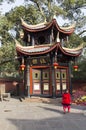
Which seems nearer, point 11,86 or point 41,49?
point 41,49

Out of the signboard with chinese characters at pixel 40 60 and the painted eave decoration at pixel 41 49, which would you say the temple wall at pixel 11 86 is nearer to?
the signboard with chinese characters at pixel 40 60

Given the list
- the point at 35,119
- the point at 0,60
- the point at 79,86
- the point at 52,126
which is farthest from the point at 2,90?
the point at 52,126

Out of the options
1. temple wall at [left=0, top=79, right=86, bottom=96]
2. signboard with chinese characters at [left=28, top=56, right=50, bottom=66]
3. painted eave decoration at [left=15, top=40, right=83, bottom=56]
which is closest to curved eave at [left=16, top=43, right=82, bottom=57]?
painted eave decoration at [left=15, top=40, right=83, bottom=56]

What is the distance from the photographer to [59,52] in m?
23.2

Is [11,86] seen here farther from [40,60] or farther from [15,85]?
[40,60]

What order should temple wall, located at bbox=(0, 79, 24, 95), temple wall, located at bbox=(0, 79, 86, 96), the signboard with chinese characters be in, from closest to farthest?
the signboard with chinese characters → temple wall, located at bbox=(0, 79, 24, 95) → temple wall, located at bbox=(0, 79, 86, 96)

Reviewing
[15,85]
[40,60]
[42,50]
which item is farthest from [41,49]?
[15,85]

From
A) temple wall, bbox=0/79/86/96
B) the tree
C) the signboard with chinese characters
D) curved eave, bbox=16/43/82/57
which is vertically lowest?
temple wall, bbox=0/79/86/96

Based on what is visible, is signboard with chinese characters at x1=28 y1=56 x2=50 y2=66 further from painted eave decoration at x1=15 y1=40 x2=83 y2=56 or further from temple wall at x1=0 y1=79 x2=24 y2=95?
temple wall at x1=0 y1=79 x2=24 y2=95

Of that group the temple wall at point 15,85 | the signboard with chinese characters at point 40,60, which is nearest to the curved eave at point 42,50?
the signboard with chinese characters at point 40,60

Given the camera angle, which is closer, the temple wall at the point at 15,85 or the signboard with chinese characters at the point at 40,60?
the signboard with chinese characters at the point at 40,60

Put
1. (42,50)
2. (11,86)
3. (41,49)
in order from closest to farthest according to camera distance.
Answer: (42,50)
(41,49)
(11,86)

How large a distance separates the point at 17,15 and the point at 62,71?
1208cm

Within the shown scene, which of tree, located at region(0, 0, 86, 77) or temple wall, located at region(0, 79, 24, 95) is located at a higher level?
tree, located at region(0, 0, 86, 77)
